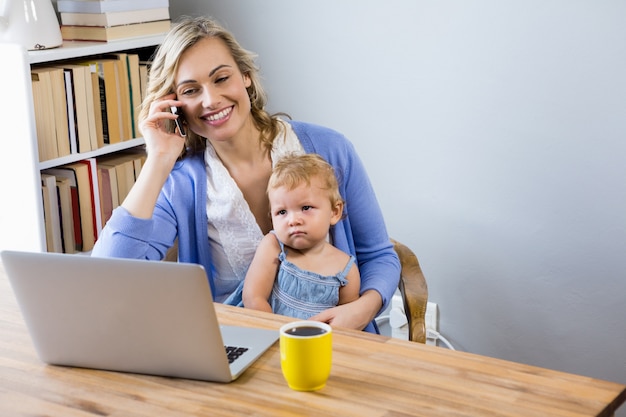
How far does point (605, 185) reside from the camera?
2459 mm

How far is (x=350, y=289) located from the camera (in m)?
2.12

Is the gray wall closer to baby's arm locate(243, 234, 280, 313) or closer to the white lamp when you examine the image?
the white lamp

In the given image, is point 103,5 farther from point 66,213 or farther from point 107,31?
point 66,213

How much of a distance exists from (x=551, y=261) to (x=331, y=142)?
0.82 metres

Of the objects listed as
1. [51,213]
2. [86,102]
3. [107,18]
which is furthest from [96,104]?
[51,213]

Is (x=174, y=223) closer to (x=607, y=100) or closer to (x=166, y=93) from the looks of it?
(x=166, y=93)

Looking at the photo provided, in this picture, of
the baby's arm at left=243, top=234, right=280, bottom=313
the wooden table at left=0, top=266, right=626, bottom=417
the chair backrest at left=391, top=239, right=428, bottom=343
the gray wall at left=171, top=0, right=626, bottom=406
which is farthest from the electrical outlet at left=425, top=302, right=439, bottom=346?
the wooden table at left=0, top=266, right=626, bottom=417

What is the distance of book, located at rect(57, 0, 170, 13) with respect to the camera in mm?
2764

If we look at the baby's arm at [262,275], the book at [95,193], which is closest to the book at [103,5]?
the book at [95,193]

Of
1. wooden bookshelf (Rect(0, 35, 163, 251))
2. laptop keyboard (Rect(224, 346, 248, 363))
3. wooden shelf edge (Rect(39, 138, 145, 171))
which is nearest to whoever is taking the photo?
laptop keyboard (Rect(224, 346, 248, 363))

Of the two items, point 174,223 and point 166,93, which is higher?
point 166,93

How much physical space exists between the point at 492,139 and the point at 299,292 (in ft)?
3.02

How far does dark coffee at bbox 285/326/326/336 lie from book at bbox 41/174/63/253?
158cm

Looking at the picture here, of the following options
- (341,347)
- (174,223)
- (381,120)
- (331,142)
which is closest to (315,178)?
(331,142)
